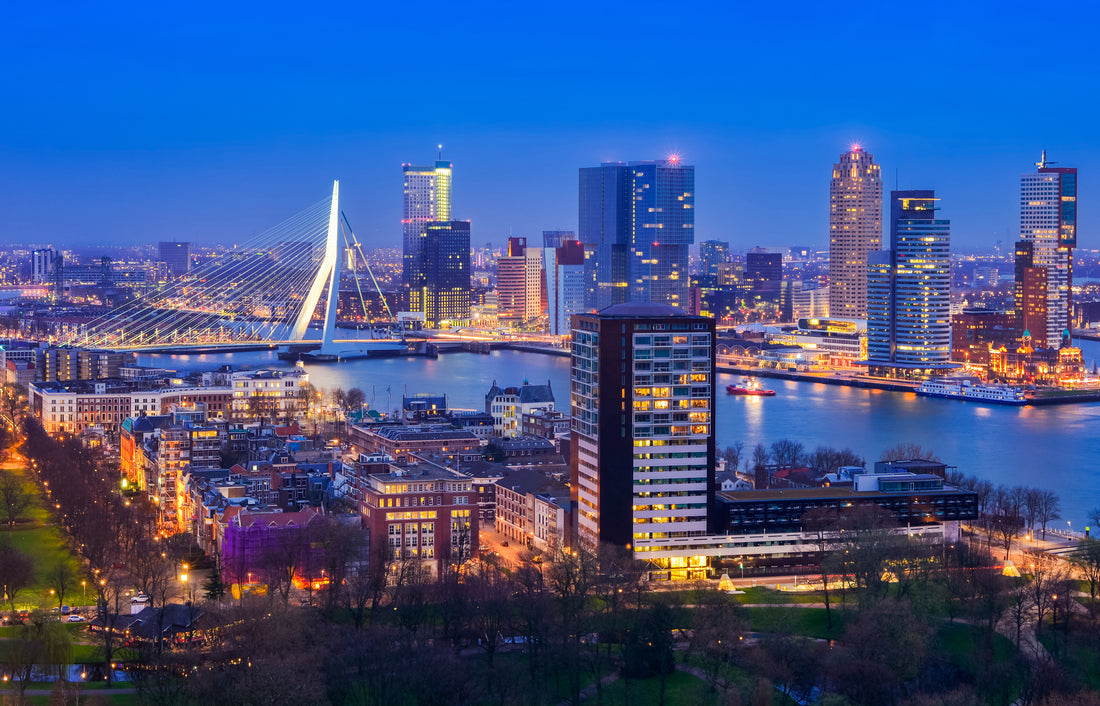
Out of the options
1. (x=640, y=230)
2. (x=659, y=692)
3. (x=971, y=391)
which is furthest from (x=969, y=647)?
(x=640, y=230)

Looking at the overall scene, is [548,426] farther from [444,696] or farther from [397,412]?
[444,696]

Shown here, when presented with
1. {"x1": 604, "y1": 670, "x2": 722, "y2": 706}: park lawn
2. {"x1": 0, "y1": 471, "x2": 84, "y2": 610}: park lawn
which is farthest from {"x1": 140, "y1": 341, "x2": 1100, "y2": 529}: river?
{"x1": 0, "y1": 471, "x2": 84, "y2": 610}: park lawn

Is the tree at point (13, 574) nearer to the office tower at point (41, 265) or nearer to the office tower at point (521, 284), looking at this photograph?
the office tower at point (521, 284)

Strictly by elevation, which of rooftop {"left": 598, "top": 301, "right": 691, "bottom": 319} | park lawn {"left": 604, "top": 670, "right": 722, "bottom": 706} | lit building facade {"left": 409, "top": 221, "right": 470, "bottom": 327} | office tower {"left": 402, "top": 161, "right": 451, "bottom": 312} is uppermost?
office tower {"left": 402, "top": 161, "right": 451, "bottom": 312}

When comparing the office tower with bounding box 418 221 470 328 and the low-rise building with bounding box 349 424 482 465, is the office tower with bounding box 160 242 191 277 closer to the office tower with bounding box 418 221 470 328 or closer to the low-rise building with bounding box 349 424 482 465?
the office tower with bounding box 418 221 470 328

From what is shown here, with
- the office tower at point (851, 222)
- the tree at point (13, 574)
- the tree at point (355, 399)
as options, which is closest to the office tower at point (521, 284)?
the office tower at point (851, 222)
